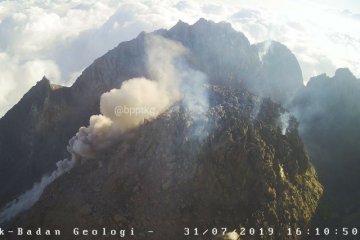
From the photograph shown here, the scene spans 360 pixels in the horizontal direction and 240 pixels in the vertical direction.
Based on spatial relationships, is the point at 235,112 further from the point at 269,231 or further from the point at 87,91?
the point at 87,91

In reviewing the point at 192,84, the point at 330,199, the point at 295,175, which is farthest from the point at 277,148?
the point at 192,84

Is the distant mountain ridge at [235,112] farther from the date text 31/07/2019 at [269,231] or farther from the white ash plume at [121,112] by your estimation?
the white ash plume at [121,112]

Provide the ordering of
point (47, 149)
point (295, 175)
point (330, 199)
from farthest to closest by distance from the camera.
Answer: point (47, 149) < point (330, 199) < point (295, 175)

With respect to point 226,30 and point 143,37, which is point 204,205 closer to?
point 143,37

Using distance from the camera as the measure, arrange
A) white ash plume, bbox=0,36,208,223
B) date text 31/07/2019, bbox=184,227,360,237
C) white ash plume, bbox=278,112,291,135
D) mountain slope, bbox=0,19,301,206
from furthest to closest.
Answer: mountain slope, bbox=0,19,301,206 < white ash plume, bbox=278,112,291,135 < white ash plume, bbox=0,36,208,223 < date text 31/07/2019, bbox=184,227,360,237

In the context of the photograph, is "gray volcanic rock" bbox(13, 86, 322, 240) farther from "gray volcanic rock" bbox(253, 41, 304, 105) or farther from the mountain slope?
"gray volcanic rock" bbox(253, 41, 304, 105)

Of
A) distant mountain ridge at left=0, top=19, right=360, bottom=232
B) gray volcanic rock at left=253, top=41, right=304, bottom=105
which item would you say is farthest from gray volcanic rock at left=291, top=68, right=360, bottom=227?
gray volcanic rock at left=253, top=41, right=304, bottom=105

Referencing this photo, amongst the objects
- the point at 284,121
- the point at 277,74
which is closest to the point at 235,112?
the point at 284,121

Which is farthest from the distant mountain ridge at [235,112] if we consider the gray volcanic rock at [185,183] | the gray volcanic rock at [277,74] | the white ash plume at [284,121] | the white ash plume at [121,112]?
the white ash plume at [121,112]
